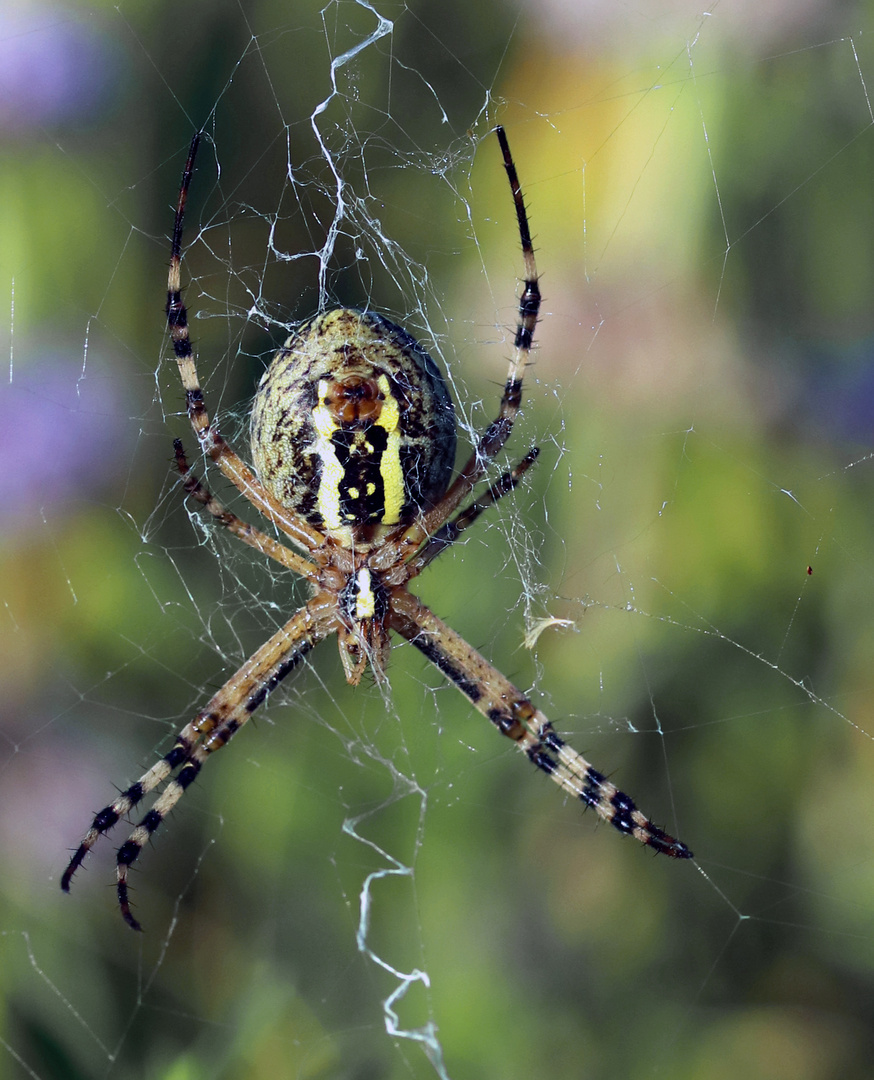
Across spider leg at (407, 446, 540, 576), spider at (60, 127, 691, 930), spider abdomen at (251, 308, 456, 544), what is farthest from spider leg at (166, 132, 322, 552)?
spider leg at (407, 446, 540, 576)

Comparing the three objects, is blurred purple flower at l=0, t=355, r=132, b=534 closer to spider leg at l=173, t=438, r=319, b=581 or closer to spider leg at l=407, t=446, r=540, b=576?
spider leg at l=173, t=438, r=319, b=581

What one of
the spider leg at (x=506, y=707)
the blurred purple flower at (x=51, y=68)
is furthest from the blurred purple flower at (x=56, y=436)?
the spider leg at (x=506, y=707)

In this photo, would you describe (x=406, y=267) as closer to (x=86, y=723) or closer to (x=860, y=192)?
(x=860, y=192)

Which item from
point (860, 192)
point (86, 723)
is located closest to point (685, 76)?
point (860, 192)

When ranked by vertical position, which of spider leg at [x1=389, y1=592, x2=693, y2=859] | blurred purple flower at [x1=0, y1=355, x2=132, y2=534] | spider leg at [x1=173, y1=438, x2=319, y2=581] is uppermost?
blurred purple flower at [x1=0, y1=355, x2=132, y2=534]

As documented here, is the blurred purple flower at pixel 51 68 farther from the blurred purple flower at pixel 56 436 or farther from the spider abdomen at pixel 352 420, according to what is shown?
the spider abdomen at pixel 352 420

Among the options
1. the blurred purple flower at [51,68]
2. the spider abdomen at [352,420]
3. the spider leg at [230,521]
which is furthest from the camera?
the blurred purple flower at [51,68]

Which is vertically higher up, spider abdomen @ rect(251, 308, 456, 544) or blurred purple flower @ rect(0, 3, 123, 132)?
blurred purple flower @ rect(0, 3, 123, 132)
